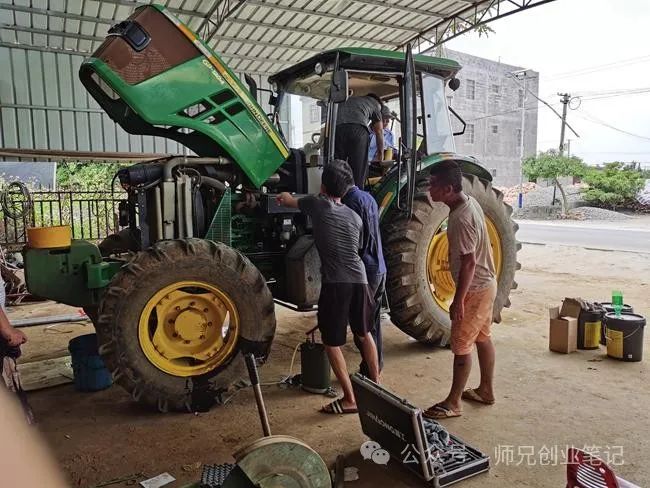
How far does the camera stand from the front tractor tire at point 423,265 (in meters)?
4.27

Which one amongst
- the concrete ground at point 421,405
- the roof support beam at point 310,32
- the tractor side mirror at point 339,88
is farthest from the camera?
the roof support beam at point 310,32

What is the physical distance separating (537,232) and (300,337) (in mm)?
12350

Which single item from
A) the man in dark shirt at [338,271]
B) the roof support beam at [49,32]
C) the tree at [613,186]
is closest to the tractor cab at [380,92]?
the man in dark shirt at [338,271]

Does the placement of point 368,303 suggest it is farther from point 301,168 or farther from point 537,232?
point 537,232

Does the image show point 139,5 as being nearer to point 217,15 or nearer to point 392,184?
point 217,15

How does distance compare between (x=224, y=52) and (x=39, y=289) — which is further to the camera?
(x=224, y=52)

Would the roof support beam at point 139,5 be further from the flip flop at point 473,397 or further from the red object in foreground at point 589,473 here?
the red object in foreground at point 589,473

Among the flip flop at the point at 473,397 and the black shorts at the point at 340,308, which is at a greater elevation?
the black shorts at the point at 340,308

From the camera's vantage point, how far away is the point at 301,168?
14.6ft


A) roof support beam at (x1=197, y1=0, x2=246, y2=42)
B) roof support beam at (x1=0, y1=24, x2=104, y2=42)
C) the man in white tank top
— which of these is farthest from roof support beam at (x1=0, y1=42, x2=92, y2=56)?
the man in white tank top

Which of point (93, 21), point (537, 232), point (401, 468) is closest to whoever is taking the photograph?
point (401, 468)

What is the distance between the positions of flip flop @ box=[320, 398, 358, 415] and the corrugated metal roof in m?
6.86

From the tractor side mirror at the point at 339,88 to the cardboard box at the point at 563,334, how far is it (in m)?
2.60

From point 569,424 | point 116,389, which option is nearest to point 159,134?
point 116,389
